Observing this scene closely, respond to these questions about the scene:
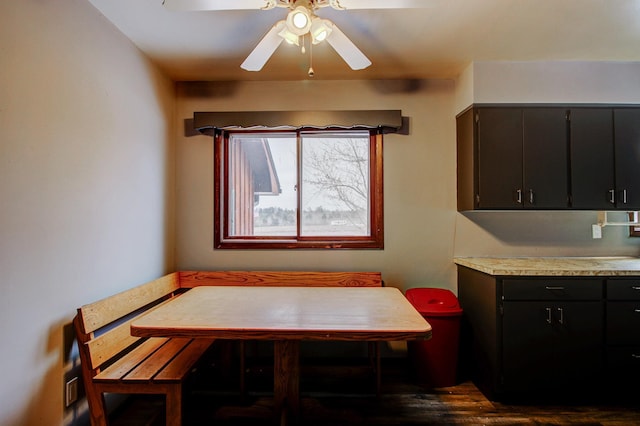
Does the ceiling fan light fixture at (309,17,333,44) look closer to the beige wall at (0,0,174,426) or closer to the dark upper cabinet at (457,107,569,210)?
the beige wall at (0,0,174,426)

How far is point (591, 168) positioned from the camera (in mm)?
2447

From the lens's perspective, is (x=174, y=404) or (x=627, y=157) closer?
(x=174, y=404)

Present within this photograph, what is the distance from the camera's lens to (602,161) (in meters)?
2.45

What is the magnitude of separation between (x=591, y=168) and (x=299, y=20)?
245cm

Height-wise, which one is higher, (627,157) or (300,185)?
(627,157)

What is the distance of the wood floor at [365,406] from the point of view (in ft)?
6.52

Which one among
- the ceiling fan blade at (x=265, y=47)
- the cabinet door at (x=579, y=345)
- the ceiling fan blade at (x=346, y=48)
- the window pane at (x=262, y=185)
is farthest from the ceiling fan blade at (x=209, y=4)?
the cabinet door at (x=579, y=345)

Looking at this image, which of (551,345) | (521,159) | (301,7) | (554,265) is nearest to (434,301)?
(551,345)

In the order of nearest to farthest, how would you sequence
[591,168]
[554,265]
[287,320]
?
1. [287,320]
2. [554,265]
3. [591,168]

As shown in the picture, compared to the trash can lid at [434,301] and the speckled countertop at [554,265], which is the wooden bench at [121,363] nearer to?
the trash can lid at [434,301]

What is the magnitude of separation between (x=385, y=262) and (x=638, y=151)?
2.10 metres

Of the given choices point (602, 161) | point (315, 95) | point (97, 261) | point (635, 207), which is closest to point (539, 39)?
point (602, 161)

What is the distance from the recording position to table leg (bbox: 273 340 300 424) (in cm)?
178

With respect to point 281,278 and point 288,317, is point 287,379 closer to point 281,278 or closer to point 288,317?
point 288,317
